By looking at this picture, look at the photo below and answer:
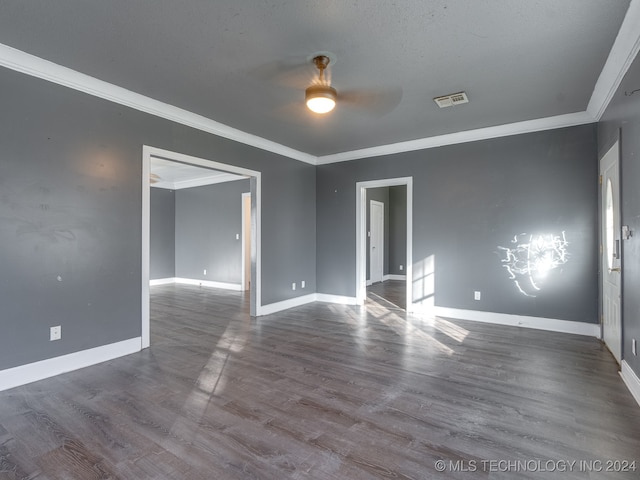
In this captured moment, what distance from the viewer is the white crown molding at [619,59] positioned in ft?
7.45

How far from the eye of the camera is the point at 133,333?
3.53 metres

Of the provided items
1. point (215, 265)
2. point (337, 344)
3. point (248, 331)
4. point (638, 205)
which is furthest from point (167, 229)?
point (638, 205)

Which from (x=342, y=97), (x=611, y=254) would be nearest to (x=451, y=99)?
(x=342, y=97)

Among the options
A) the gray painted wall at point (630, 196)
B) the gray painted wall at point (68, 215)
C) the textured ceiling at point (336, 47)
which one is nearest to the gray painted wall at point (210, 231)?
the gray painted wall at point (68, 215)

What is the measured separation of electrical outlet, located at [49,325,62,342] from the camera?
294cm

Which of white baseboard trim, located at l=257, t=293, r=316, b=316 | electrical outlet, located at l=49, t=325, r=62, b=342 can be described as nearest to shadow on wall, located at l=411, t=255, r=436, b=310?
white baseboard trim, located at l=257, t=293, r=316, b=316

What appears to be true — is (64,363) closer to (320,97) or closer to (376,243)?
(320,97)

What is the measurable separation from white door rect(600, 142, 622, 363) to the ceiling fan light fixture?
8.54 ft

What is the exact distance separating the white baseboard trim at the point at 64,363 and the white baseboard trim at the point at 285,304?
1910mm

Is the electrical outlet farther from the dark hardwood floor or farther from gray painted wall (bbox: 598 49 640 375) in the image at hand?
gray painted wall (bbox: 598 49 640 375)

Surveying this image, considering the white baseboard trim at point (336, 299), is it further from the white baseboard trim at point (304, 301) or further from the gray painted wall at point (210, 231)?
the gray painted wall at point (210, 231)

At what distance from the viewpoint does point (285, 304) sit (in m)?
5.61

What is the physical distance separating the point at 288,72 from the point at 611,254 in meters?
3.52

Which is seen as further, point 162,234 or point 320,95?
point 162,234
